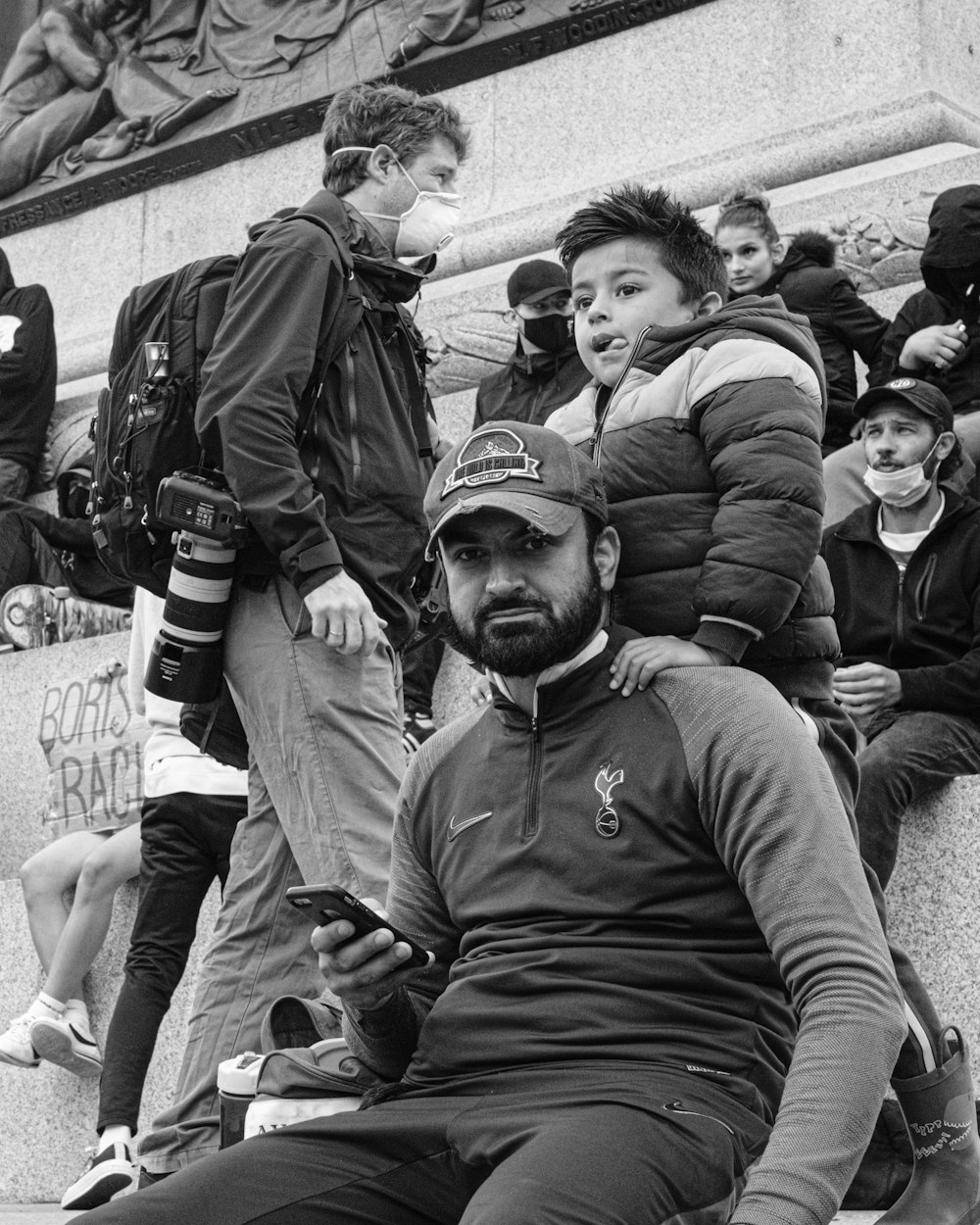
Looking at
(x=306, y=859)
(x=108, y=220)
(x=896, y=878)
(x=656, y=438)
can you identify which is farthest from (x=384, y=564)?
(x=108, y=220)

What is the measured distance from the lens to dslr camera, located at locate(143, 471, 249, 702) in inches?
147

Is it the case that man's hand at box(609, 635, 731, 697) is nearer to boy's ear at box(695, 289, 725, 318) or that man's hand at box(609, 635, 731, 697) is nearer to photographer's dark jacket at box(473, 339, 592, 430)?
boy's ear at box(695, 289, 725, 318)

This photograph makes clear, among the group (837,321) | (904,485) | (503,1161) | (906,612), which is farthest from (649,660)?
(837,321)

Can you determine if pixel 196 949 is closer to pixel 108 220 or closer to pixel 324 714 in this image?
pixel 324 714

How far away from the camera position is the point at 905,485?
17.0 ft

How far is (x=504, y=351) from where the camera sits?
25.5 ft

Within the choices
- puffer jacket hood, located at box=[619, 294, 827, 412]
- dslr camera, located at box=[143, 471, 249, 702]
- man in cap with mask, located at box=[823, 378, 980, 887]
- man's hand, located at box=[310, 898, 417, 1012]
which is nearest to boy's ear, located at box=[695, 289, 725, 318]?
puffer jacket hood, located at box=[619, 294, 827, 412]

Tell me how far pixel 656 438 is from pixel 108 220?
24.9ft

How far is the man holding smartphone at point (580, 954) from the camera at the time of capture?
7.75 ft

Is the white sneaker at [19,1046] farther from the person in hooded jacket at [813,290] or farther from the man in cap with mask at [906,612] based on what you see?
the person in hooded jacket at [813,290]

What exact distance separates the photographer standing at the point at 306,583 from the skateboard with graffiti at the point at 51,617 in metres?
3.54

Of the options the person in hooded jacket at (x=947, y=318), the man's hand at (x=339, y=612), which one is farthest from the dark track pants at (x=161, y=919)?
the person in hooded jacket at (x=947, y=318)

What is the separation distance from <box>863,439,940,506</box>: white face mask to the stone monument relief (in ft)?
11.9

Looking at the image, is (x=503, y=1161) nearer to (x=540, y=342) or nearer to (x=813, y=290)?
(x=540, y=342)
